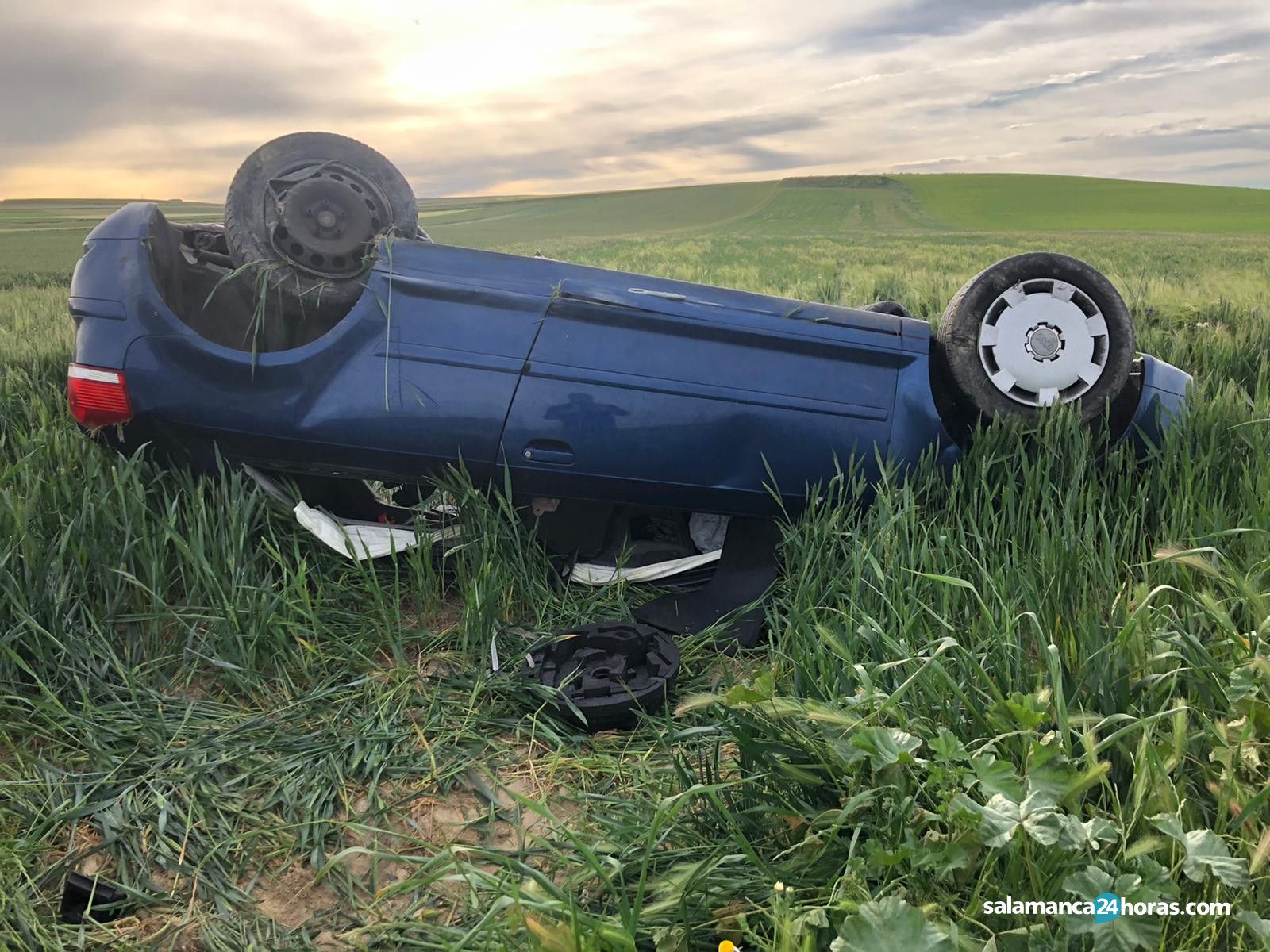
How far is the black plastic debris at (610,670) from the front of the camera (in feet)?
8.02

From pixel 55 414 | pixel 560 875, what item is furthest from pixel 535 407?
pixel 55 414

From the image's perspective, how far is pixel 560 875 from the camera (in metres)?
1.89

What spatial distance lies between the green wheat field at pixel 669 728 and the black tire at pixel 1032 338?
17 centimetres

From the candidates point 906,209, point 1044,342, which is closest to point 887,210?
point 906,209

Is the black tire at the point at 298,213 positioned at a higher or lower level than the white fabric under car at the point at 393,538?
higher

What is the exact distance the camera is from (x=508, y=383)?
2865 millimetres

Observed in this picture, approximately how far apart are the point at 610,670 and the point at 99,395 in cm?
196

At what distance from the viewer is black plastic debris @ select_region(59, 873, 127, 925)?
1.86m

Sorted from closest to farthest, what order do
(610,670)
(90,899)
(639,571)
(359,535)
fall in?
(90,899) → (610,670) → (359,535) → (639,571)

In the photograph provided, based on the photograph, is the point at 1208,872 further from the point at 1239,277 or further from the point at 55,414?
the point at 1239,277

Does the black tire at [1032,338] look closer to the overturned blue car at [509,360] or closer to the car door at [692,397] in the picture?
the overturned blue car at [509,360]

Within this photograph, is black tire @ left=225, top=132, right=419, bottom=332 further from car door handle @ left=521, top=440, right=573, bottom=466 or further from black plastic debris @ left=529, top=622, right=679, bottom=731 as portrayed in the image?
black plastic debris @ left=529, top=622, right=679, bottom=731

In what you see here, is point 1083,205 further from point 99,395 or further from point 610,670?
point 99,395

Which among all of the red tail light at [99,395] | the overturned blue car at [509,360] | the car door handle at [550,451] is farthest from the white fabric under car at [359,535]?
the red tail light at [99,395]
